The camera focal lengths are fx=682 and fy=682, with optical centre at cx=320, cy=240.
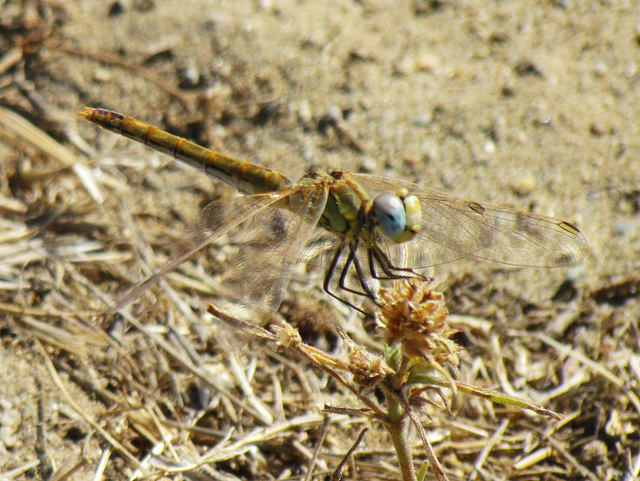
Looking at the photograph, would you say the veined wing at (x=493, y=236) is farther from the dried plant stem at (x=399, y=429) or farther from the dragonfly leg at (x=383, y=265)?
the dried plant stem at (x=399, y=429)

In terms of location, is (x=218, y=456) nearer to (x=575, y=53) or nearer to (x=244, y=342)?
(x=244, y=342)

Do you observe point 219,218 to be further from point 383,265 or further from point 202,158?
point 383,265

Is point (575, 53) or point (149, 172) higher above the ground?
point (575, 53)

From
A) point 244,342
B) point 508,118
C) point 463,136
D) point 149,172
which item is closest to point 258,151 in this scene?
point 149,172

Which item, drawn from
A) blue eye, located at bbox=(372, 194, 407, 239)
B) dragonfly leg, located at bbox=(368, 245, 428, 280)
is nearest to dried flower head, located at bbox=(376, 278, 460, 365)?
blue eye, located at bbox=(372, 194, 407, 239)

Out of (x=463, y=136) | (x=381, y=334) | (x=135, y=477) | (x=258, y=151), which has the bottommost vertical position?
(x=135, y=477)

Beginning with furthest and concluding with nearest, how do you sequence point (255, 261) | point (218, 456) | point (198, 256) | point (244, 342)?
point (198, 256) < point (255, 261) < point (218, 456) < point (244, 342)

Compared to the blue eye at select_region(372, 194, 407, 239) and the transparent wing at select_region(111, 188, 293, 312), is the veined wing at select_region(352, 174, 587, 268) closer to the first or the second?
the blue eye at select_region(372, 194, 407, 239)

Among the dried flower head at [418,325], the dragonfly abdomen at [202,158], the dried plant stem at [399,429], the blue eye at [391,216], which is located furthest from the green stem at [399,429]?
the dragonfly abdomen at [202,158]
